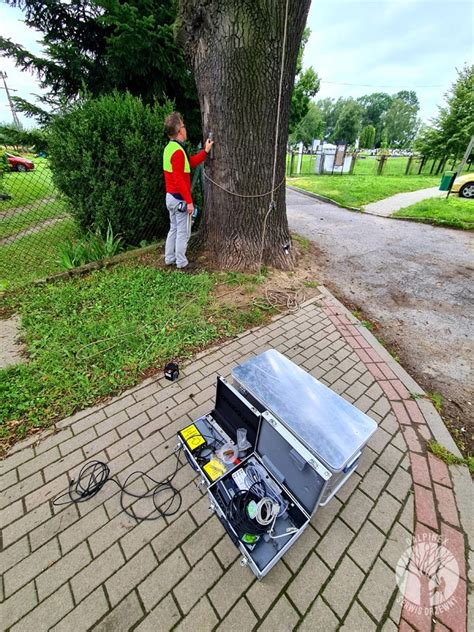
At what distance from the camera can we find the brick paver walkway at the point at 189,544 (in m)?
1.29

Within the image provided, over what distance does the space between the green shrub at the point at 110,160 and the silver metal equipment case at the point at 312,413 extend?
3701mm

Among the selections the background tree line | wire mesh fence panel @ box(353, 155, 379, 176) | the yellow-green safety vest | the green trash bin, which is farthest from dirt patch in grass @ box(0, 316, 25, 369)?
the background tree line

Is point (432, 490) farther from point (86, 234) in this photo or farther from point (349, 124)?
point (349, 124)

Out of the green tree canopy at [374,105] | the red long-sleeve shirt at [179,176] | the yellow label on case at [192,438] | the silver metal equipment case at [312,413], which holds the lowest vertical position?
the yellow label on case at [192,438]

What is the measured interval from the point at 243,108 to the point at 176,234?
5.97 feet

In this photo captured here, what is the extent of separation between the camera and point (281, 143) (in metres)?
3.86

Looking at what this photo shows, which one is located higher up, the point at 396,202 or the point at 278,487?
the point at 396,202

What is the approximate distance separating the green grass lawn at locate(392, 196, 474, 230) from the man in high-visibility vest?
7009mm

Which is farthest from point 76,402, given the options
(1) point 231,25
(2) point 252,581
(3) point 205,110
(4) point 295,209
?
(4) point 295,209

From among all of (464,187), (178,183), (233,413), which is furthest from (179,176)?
(464,187)

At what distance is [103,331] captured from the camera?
3.02 m

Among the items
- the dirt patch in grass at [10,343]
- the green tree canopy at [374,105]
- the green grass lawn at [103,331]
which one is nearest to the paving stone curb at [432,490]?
the green grass lawn at [103,331]

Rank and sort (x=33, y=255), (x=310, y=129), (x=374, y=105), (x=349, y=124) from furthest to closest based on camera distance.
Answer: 1. (x=374, y=105)
2. (x=349, y=124)
3. (x=310, y=129)
4. (x=33, y=255)

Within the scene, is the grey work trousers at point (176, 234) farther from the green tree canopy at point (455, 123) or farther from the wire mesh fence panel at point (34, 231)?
the green tree canopy at point (455, 123)
